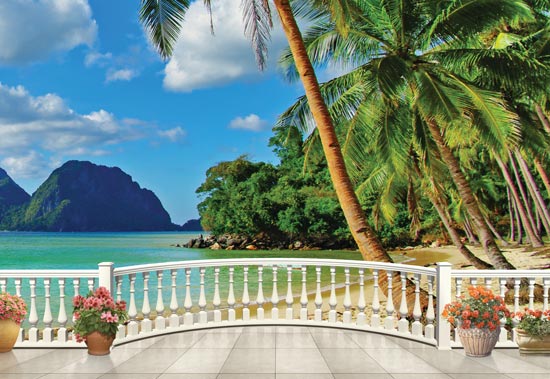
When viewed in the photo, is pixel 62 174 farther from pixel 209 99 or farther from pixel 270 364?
pixel 270 364

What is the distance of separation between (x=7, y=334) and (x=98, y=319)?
1298mm

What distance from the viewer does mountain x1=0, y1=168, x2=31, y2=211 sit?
462ft

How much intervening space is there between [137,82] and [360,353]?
94.3 m

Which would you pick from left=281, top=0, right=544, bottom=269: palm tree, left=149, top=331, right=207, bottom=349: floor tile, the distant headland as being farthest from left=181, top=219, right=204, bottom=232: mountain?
left=149, top=331, right=207, bottom=349: floor tile

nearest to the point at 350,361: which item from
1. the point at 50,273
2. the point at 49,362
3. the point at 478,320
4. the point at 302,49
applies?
the point at 478,320

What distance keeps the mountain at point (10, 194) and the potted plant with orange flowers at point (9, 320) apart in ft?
490

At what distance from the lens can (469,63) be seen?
1217 centimetres

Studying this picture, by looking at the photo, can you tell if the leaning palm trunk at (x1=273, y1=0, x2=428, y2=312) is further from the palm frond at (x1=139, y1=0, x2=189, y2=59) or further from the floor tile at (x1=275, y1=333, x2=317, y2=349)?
the floor tile at (x1=275, y1=333, x2=317, y2=349)

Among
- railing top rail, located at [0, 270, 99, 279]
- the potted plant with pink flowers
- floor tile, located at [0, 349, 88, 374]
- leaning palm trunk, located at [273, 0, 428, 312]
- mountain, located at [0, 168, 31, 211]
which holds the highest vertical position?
mountain, located at [0, 168, 31, 211]

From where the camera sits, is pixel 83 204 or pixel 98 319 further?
pixel 83 204

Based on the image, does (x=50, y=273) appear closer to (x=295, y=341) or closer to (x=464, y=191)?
(x=295, y=341)

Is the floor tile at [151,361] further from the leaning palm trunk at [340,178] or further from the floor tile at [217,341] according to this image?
the leaning palm trunk at [340,178]

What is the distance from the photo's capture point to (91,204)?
14288 centimetres

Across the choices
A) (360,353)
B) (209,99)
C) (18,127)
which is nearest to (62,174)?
(18,127)
